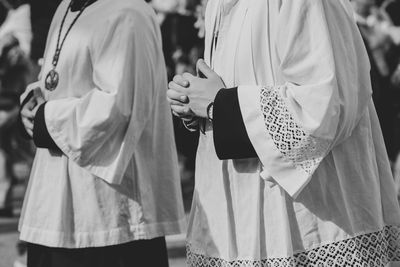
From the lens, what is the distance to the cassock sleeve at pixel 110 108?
2.73m

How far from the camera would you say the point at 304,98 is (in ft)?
6.24

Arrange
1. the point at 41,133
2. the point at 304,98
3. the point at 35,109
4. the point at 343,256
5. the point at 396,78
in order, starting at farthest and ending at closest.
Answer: the point at 396,78 → the point at 35,109 → the point at 41,133 → the point at 343,256 → the point at 304,98

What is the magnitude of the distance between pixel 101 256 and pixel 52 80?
0.64 metres

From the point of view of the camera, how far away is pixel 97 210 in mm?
2799

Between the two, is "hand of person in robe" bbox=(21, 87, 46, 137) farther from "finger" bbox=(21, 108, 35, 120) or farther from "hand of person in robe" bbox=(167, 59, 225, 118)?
"hand of person in robe" bbox=(167, 59, 225, 118)

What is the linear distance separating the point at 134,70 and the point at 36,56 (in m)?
2.41

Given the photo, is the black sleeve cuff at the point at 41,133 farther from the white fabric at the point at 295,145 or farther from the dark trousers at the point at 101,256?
the white fabric at the point at 295,145

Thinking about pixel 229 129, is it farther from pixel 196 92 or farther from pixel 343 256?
pixel 343 256

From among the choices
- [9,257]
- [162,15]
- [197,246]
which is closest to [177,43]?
[162,15]

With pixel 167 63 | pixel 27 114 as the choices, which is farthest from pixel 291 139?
pixel 167 63

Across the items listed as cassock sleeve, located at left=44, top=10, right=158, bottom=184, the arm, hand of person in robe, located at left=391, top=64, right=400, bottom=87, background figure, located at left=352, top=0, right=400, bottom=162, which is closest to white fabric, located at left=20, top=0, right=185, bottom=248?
cassock sleeve, located at left=44, top=10, right=158, bottom=184

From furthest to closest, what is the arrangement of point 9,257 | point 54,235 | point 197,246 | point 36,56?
point 9,257 → point 36,56 → point 54,235 → point 197,246

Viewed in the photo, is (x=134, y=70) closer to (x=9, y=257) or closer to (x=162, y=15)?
(x=9, y=257)

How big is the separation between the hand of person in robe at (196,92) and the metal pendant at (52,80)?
0.81 metres
